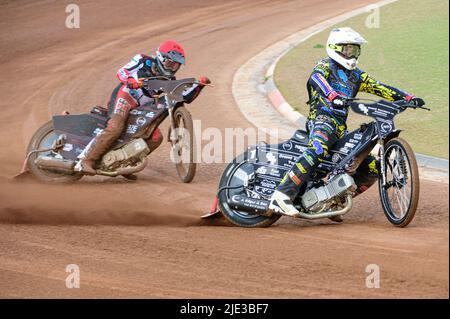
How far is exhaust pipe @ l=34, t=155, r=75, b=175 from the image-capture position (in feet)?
43.0

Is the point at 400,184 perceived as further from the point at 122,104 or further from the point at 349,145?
the point at 122,104

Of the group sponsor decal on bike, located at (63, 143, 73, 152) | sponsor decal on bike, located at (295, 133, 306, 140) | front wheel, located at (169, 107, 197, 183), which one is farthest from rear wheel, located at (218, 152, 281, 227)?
sponsor decal on bike, located at (63, 143, 73, 152)

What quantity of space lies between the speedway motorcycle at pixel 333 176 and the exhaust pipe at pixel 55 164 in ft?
10.1

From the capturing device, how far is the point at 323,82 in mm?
9961

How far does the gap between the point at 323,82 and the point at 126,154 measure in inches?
158

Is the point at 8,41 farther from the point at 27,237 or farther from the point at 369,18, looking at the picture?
the point at 27,237

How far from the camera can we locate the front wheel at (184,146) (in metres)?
12.8

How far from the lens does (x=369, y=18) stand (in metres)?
21.7

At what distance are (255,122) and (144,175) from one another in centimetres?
295

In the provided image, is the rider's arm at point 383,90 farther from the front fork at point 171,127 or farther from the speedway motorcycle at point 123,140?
the front fork at point 171,127

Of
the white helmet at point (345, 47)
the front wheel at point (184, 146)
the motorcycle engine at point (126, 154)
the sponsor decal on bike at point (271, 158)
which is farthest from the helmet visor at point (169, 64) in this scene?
the white helmet at point (345, 47)

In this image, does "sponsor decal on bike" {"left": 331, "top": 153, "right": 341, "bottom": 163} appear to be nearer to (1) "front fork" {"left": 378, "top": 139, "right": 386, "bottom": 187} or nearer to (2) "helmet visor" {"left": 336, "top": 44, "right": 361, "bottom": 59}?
(1) "front fork" {"left": 378, "top": 139, "right": 386, "bottom": 187}

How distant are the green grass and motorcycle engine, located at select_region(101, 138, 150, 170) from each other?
149 inches

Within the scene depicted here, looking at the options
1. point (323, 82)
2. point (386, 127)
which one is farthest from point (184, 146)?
point (386, 127)
